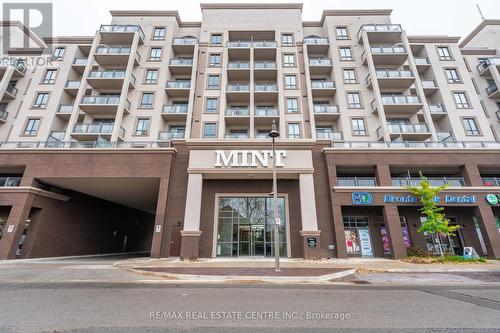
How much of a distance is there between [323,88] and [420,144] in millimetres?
12719

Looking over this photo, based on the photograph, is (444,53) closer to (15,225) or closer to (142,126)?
(142,126)

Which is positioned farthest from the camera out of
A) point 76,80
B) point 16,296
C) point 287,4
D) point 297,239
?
point 287,4

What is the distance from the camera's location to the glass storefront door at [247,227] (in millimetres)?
20969

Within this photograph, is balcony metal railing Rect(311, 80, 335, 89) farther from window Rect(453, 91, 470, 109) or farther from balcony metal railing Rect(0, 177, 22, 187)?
balcony metal railing Rect(0, 177, 22, 187)

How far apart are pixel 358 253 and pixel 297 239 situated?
573 cm

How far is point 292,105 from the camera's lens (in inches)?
1177

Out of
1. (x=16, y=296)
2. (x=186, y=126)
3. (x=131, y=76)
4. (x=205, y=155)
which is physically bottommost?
(x=16, y=296)

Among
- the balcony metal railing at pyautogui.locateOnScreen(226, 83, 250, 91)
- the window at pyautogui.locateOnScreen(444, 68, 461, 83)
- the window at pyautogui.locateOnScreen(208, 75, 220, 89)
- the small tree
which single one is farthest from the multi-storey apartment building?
the small tree

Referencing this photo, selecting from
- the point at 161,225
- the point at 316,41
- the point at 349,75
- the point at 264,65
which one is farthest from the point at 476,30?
the point at 161,225

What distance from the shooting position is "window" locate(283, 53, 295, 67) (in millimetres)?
32459

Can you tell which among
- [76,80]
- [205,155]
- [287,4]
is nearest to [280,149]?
[205,155]

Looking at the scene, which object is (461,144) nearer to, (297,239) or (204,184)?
(297,239)

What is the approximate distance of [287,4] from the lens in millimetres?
36031

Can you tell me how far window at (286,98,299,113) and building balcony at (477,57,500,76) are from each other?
86.0 ft
